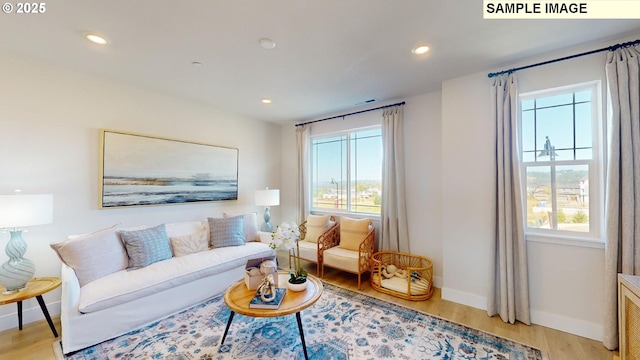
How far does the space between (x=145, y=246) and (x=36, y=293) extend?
0.80m

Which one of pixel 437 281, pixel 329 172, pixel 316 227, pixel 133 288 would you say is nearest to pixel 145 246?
pixel 133 288

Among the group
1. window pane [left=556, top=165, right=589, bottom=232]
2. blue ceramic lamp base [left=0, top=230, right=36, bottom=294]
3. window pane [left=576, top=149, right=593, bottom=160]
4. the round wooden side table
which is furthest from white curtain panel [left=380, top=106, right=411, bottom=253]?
blue ceramic lamp base [left=0, top=230, right=36, bottom=294]

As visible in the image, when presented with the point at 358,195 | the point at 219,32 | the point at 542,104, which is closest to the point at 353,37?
the point at 219,32

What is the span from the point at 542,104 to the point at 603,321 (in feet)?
6.67

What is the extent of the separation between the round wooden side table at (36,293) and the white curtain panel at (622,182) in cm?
475

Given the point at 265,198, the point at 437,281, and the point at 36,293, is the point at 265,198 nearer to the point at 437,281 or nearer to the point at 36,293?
the point at 36,293

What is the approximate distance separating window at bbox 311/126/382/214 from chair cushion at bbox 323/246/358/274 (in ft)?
2.80

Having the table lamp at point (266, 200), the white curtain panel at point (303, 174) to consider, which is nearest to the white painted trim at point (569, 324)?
the white curtain panel at point (303, 174)

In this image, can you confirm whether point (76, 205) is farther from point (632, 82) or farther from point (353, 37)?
point (632, 82)

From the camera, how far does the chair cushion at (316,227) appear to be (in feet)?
12.7

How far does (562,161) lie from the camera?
2.33 meters

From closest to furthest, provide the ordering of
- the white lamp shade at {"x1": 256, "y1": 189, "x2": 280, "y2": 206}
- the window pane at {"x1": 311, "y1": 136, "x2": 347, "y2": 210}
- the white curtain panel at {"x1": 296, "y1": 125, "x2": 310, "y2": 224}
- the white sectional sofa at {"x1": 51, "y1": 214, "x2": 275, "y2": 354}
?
the white sectional sofa at {"x1": 51, "y1": 214, "x2": 275, "y2": 354}, the white lamp shade at {"x1": 256, "y1": 189, "x2": 280, "y2": 206}, the window pane at {"x1": 311, "y1": 136, "x2": 347, "y2": 210}, the white curtain panel at {"x1": 296, "y1": 125, "x2": 310, "y2": 224}

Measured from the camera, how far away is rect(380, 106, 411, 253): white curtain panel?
3406mm

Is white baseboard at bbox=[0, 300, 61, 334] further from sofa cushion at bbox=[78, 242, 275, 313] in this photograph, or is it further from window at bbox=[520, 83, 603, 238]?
window at bbox=[520, 83, 603, 238]
